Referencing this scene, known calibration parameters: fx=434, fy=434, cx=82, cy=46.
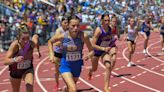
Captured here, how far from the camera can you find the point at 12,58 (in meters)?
8.17

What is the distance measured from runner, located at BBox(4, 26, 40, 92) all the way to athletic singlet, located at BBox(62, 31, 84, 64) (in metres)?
0.62

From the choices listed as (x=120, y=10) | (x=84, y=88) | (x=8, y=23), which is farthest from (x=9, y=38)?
(x=120, y=10)

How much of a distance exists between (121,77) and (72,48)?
5.97 metres

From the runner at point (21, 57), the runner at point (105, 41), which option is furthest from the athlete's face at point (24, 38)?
the runner at point (105, 41)

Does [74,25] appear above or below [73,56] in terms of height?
above

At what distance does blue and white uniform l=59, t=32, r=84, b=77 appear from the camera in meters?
8.66

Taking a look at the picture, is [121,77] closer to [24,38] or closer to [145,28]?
[145,28]

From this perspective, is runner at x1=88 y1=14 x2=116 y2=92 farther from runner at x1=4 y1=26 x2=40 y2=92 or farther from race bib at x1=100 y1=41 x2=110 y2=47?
runner at x1=4 y1=26 x2=40 y2=92

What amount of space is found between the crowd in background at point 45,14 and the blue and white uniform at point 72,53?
907 centimetres

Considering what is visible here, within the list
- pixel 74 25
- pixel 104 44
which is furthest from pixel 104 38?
pixel 74 25

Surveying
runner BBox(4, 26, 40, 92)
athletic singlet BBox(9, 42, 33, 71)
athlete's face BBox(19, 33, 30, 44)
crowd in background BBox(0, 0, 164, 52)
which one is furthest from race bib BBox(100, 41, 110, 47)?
crowd in background BBox(0, 0, 164, 52)

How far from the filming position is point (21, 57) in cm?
796

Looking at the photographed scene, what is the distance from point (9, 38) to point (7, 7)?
2.30 m

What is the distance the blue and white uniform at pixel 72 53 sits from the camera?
866cm
